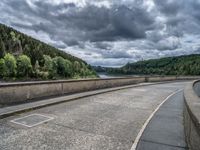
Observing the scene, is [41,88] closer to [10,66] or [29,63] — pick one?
[10,66]

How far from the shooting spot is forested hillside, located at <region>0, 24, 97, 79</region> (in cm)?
10681

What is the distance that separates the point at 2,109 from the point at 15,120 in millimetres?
1429

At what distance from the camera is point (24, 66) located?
110 meters

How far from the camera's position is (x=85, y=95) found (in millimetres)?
14375

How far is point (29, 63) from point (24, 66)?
9.19 feet

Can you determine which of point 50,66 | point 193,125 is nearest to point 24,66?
point 50,66

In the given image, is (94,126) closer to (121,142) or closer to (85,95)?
(121,142)

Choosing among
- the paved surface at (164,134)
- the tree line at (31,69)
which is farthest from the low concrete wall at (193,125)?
the tree line at (31,69)

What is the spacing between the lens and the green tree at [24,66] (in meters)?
110

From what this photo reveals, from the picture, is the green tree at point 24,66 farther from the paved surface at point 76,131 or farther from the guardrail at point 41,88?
the paved surface at point 76,131

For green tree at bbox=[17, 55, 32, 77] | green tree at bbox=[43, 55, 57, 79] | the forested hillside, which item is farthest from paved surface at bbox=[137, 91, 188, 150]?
green tree at bbox=[17, 55, 32, 77]

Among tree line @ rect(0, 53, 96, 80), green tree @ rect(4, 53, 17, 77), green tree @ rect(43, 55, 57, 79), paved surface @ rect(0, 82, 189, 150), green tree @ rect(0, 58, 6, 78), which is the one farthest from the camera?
green tree @ rect(43, 55, 57, 79)

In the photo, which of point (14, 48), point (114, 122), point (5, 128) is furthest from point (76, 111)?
point (14, 48)

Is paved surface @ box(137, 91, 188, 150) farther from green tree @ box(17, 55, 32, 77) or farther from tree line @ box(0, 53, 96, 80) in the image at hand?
green tree @ box(17, 55, 32, 77)
